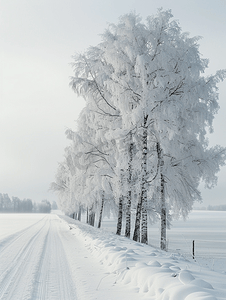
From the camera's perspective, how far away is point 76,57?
35.2 feet

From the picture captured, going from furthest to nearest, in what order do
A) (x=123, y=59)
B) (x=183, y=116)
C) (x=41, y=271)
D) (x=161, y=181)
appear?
(x=161, y=181) → (x=183, y=116) → (x=123, y=59) → (x=41, y=271)

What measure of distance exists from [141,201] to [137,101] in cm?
413

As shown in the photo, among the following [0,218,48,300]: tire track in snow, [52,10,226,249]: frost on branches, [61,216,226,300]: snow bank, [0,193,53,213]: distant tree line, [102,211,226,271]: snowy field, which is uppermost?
[52,10,226,249]: frost on branches

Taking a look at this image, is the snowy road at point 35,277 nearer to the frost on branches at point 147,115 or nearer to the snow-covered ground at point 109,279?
the snow-covered ground at point 109,279

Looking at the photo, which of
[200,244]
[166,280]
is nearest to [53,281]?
[166,280]

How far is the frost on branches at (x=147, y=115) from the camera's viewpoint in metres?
9.18

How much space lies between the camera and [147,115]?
9.88m

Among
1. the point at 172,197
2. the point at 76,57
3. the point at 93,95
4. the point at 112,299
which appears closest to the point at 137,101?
the point at 93,95

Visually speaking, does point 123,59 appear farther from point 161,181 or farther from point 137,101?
point 161,181

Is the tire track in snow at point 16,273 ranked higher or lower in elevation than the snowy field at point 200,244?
higher

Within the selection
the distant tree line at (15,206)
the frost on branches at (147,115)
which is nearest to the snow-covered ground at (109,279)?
the frost on branches at (147,115)

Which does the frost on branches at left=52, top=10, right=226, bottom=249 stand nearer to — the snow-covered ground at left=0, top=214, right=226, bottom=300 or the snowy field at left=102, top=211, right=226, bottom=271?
the snowy field at left=102, top=211, right=226, bottom=271

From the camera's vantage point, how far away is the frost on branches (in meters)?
9.18

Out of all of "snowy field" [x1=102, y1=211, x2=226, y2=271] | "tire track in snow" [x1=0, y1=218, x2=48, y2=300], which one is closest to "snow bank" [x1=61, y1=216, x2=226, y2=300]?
"snowy field" [x1=102, y1=211, x2=226, y2=271]
